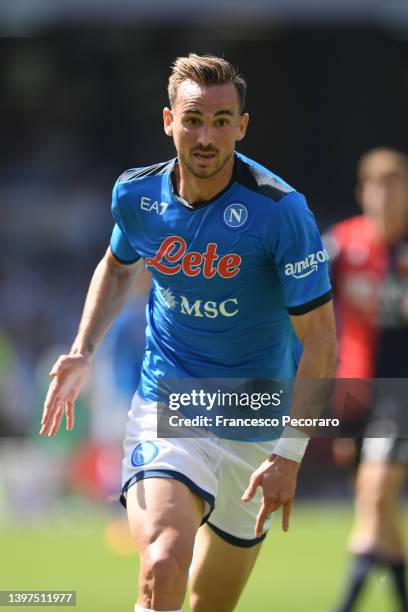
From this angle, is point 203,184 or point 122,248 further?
point 122,248

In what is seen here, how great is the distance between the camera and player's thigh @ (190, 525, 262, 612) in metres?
5.31

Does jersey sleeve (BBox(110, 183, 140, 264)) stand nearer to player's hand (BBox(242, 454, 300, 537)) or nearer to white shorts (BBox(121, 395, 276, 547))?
white shorts (BBox(121, 395, 276, 547))

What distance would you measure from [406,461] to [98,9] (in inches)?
455

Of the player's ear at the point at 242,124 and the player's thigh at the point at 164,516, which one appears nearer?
the player's thigh at the point at 164,516

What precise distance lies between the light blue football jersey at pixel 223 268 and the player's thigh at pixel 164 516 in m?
0.51

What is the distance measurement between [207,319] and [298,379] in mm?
562

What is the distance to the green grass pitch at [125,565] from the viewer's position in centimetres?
791

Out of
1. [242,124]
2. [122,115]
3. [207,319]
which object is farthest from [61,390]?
[122,115]

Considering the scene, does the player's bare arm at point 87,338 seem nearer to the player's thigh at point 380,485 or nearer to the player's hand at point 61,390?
the player's hand at point 61,390

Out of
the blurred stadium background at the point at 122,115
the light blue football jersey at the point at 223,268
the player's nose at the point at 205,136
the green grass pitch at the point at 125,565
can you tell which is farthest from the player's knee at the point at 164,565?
the blurred stadium background at the point at 122,115

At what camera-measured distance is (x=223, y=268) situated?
502cm

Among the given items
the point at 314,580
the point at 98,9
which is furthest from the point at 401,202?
the point at 98,9

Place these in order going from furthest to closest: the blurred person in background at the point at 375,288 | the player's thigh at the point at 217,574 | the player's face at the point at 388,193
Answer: the player's face at the point at 388,193 < the blurred person in background at the point at 375,288 < the player's thigh at the point at 217,574

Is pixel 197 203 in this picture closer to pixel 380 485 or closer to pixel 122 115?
pixel 380 485
